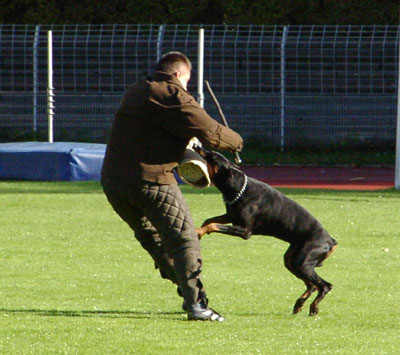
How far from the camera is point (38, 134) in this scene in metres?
22.4

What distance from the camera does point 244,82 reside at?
890 inches

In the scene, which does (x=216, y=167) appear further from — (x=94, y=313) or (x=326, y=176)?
(x=326, y=176)

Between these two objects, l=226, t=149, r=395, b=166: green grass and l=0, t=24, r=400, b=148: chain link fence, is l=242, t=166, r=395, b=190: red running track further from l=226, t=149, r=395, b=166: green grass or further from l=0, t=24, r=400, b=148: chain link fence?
l=0, t=24, r=400, b=148: chain link fence

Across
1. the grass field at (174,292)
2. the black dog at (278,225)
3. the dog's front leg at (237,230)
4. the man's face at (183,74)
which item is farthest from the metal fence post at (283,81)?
the man's face at (183,74)

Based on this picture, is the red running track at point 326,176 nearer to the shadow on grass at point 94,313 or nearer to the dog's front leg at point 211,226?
the dog's front leg at point 211,226

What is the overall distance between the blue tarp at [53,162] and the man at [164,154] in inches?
425

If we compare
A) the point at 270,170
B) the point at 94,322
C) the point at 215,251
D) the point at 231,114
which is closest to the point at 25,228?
the point at 215,251

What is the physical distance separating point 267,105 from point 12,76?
5.90 m

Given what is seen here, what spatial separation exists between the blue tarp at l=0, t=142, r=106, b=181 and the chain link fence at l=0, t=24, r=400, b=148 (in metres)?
3.94

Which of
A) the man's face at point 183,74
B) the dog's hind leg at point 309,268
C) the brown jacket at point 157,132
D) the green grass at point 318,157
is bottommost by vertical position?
the green grass at point 318,157

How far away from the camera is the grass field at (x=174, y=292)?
6066 mm

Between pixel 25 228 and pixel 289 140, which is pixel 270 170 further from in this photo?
pixel 25 228

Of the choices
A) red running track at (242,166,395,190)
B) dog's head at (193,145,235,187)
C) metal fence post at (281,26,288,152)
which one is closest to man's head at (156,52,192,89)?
dog's head at (193,145,235,187)

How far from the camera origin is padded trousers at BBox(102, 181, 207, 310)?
6.60 m
